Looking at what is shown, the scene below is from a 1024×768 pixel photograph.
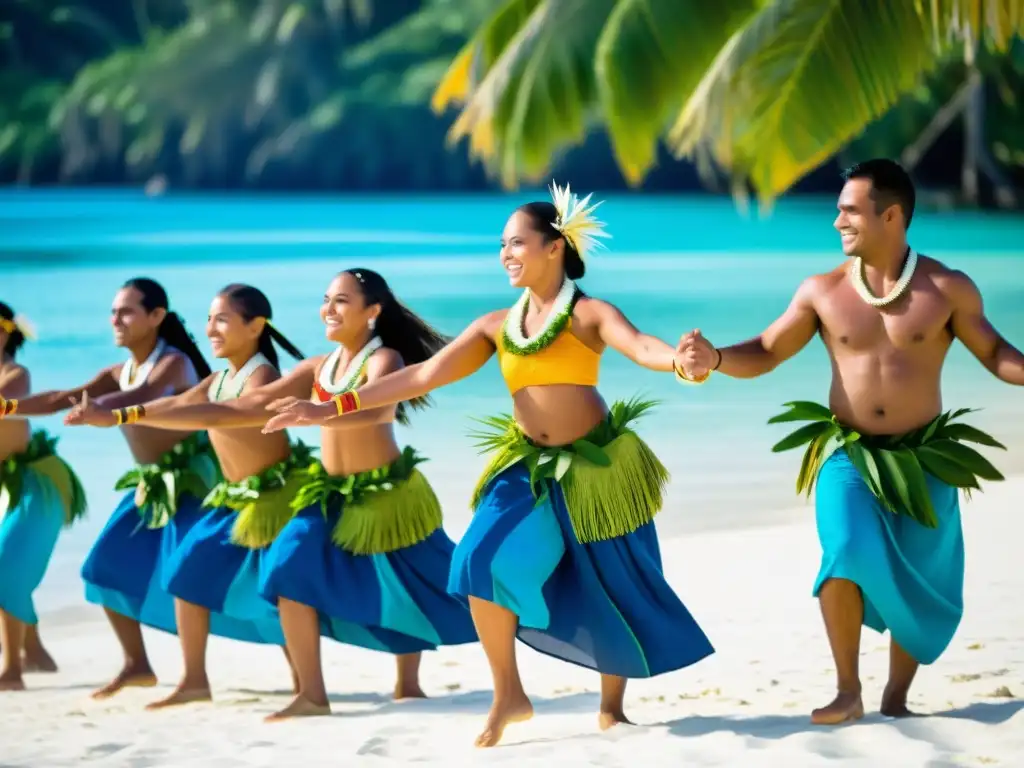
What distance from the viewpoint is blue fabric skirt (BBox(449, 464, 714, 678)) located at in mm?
4383

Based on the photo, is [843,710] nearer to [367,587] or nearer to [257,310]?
[367,587]

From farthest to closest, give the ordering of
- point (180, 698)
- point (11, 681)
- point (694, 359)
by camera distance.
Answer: point (11, 681) < point (180, 698) < point (694, 359)

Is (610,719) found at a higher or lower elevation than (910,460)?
lower

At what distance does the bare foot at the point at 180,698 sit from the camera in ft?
17.3

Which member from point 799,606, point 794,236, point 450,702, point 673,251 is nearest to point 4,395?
point 450,702

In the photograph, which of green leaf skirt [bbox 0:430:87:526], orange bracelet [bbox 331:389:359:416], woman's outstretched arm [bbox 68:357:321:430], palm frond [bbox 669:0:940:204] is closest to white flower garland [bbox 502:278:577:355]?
orange bracelet [bbox 331:389:359:416]

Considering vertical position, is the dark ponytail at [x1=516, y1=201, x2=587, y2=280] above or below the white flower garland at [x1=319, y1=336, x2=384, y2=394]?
above

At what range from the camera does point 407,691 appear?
5309mm

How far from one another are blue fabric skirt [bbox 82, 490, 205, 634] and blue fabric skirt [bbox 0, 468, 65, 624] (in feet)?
0.94

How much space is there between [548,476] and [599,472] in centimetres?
13

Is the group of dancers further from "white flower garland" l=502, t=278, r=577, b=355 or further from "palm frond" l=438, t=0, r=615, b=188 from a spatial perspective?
"palm frond" l=438, t=0, r=615, b=188

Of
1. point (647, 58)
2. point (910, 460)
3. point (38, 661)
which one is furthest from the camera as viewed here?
point (647, 58)

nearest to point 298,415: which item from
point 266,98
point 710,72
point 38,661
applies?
point 38,661

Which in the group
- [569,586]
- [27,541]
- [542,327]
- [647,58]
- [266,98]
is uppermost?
[266,98]
